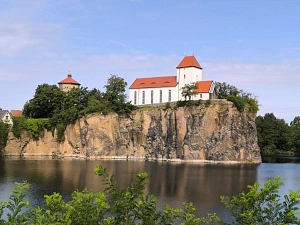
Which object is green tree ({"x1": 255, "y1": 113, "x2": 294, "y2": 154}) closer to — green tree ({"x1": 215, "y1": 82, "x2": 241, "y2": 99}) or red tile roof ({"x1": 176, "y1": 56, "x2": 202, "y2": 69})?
green tree ({"x1": 215, "y1": 82, "x2": 241, "y2": 99})

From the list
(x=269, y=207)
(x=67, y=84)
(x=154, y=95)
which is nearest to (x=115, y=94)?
(x=154, y=95)

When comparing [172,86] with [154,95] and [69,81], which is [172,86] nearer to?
[154,95]

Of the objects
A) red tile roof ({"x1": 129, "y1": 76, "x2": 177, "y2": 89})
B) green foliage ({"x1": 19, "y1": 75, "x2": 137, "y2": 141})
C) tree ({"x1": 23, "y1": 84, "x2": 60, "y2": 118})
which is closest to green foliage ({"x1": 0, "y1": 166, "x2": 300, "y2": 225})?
green foliage ({"x1": 19, "y1": 75, "x2": 137, "y2": 141})

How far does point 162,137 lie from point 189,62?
16.4 metres

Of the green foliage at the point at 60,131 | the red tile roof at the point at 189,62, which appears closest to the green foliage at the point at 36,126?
the green foliage at the point at 60,131

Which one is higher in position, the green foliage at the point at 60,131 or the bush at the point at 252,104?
the bush at the point at 252,104

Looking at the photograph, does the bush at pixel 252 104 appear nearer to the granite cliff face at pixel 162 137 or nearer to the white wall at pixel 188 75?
the granite cliff face at pixel 162 137

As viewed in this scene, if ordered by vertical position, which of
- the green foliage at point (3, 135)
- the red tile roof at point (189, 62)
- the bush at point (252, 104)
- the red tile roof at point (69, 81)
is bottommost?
the green foliage at point (3, 135)

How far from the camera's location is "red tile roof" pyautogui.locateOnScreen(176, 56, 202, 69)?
76.5 m

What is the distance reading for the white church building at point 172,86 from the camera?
2933 inches

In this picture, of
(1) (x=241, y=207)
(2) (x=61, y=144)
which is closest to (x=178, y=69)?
(2) (x=61, y=144)

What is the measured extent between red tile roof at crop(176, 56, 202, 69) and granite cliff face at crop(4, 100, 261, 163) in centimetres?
1033

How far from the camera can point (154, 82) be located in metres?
79.6

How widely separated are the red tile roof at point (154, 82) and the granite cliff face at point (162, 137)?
7016 mm
